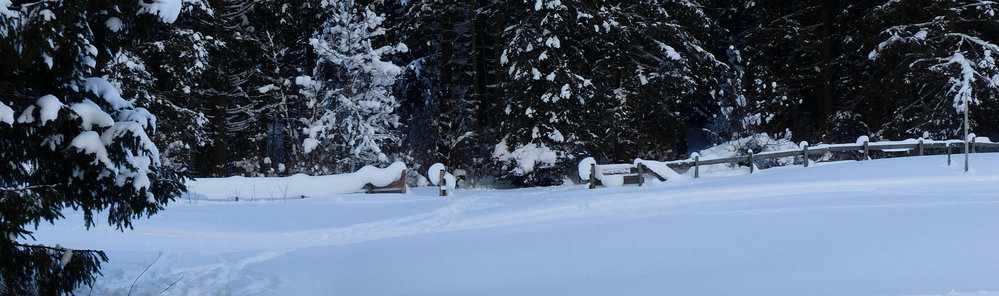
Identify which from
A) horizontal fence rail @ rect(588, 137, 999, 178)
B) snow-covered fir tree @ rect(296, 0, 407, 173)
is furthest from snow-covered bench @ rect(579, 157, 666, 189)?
snow-covered fir tree @ rect(296, 0, 407, 173)

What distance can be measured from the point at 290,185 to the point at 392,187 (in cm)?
250

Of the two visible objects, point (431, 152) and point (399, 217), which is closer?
point (399, 217)

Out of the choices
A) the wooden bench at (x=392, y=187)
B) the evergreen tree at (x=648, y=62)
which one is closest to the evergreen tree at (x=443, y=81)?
the evergreen tree at (x=648, y=62)

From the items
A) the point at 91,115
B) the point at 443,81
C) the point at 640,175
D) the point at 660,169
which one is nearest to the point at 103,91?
the point at 91,115

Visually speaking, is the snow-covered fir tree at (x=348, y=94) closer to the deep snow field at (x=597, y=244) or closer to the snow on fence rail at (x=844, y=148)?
the deep snow field at (x=597, y=244)

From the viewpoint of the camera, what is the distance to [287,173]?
26766 mm

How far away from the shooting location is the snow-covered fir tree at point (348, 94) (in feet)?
84.9

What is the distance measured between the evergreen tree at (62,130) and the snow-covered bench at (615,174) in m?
16.0

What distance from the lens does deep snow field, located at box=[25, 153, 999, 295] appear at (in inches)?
315

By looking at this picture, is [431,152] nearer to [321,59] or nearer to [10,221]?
[321,59]

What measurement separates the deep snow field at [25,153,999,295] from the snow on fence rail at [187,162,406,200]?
76.8 inches

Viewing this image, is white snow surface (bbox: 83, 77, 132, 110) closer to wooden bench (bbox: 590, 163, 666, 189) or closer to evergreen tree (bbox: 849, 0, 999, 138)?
wooden bench (bbox: 590, 163, 666, 189)

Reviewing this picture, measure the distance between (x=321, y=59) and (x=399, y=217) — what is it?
12487 mm

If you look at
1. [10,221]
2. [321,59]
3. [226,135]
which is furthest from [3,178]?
[226,135]
